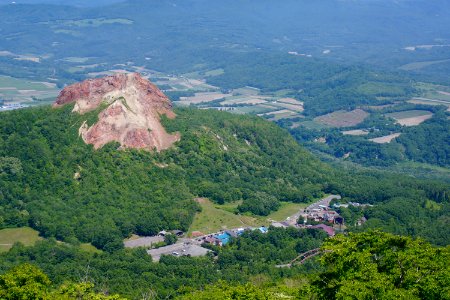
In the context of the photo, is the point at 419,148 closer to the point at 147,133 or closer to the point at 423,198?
the point at 423,198

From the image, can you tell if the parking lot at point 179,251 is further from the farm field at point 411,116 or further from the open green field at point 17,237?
the farm field at point 411,116

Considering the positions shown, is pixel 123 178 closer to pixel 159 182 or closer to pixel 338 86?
pixel 159 182

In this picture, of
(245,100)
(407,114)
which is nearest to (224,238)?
(407,114)

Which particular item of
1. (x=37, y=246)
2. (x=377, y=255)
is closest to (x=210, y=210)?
(x=37, y=246)

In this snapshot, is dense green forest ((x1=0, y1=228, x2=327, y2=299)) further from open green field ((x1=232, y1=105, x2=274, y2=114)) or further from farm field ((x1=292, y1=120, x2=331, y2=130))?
open green field ((x1=232, y1=105, x2=274, y2=114))

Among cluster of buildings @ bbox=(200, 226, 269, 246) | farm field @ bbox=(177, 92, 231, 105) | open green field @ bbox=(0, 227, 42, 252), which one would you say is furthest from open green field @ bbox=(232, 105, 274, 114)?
open green field @ bbox=(0, 227, 42, 252)

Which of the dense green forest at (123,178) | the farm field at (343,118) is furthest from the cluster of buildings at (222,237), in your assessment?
the farm field at (343,118)

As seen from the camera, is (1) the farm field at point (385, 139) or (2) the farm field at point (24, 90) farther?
(2) the farm field at point (24, 90)
